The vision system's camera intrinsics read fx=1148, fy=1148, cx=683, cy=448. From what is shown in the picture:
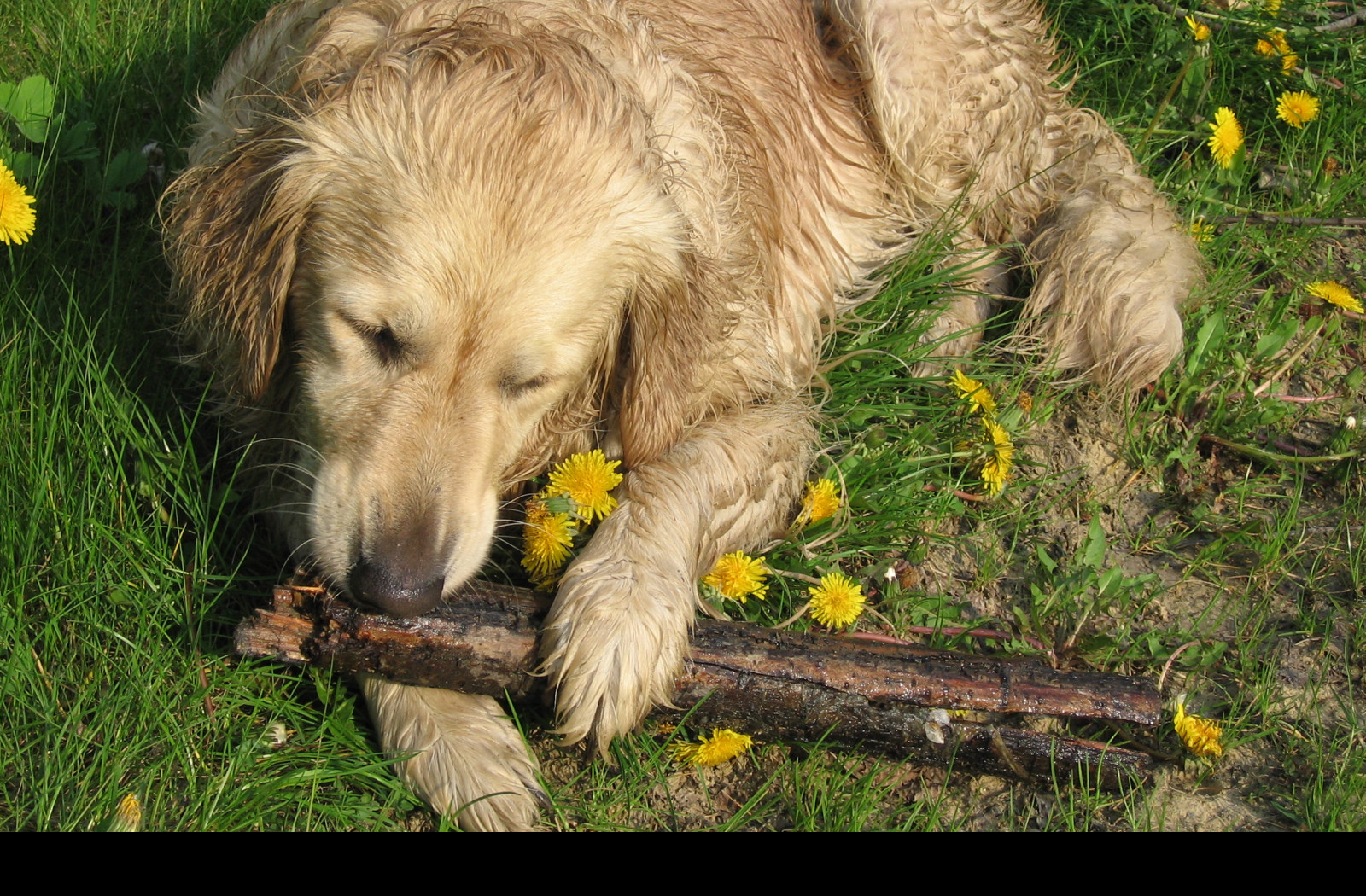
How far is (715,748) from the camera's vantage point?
2521mm

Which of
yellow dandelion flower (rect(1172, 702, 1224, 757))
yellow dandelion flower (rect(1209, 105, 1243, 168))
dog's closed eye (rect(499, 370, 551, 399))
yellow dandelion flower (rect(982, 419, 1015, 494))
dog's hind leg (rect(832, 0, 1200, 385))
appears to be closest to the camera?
dog's closed eye (rect(499, 370, 551, 399))

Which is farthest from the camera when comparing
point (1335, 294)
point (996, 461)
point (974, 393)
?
point (1335, 294)

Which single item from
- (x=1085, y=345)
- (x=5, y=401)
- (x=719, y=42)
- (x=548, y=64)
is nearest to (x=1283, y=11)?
(x=1085, y=345)

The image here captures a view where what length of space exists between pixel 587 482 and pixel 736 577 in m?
0.43

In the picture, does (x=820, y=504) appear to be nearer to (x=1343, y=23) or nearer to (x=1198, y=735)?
(x=1198, y=735)

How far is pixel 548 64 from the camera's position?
2.54 m

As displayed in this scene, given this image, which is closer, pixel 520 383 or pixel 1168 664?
pixel 520 383

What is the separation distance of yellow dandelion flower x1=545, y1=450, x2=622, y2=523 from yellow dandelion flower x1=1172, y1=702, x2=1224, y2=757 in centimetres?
144

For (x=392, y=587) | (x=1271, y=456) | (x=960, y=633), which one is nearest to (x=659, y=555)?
(x=392, y=587)

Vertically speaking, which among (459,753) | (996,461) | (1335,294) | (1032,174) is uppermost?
(1032,174)

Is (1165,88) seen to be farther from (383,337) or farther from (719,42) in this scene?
(383,337)

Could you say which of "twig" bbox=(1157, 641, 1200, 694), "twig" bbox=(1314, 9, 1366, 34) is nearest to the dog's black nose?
"twig" bbox=(1157, 641, 1200, 694)

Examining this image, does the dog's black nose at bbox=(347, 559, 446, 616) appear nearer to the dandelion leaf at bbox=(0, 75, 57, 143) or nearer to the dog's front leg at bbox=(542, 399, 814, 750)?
the dog's front leg at bbox=(542, 399, 814, 750)

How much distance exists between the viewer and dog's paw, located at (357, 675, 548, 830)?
2.47 meters
